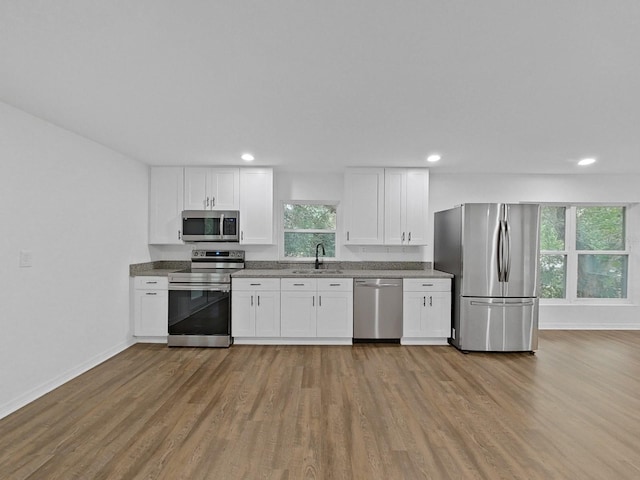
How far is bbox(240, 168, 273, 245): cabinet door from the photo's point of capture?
4895 millimetres

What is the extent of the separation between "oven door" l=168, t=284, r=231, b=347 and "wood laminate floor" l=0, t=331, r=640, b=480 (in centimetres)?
40

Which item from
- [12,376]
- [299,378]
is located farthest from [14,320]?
[299,378]

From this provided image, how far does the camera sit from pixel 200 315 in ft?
14.7

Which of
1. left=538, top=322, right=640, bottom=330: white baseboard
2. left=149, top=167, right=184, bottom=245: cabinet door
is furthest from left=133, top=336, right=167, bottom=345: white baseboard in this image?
left=538, top=322, right=640, bottom=330: white baseboard

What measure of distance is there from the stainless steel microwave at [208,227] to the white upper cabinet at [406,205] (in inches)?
83.9

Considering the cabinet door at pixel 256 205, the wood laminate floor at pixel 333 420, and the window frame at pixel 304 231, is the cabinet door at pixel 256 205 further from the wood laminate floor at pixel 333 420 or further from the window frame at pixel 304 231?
the wood laminate floor at pixel 333 420

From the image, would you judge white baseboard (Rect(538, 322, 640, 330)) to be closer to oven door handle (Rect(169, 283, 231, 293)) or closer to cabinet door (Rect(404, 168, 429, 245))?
cabinet door (Rect(404, 168, 429, 245))

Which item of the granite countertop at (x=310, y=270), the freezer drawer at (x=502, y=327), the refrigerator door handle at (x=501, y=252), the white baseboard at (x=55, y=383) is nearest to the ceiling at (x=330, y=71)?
the refrigerator door handle at (x=501, y=252)

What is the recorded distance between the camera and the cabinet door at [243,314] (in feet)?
14.8

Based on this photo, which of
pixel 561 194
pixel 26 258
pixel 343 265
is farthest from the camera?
pixel 561 194

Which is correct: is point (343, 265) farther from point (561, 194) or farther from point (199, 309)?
point (561, 194)

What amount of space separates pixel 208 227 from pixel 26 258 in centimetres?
214

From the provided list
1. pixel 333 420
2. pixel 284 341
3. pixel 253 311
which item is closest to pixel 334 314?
pixel 284 341

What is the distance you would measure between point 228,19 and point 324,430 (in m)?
2.57
